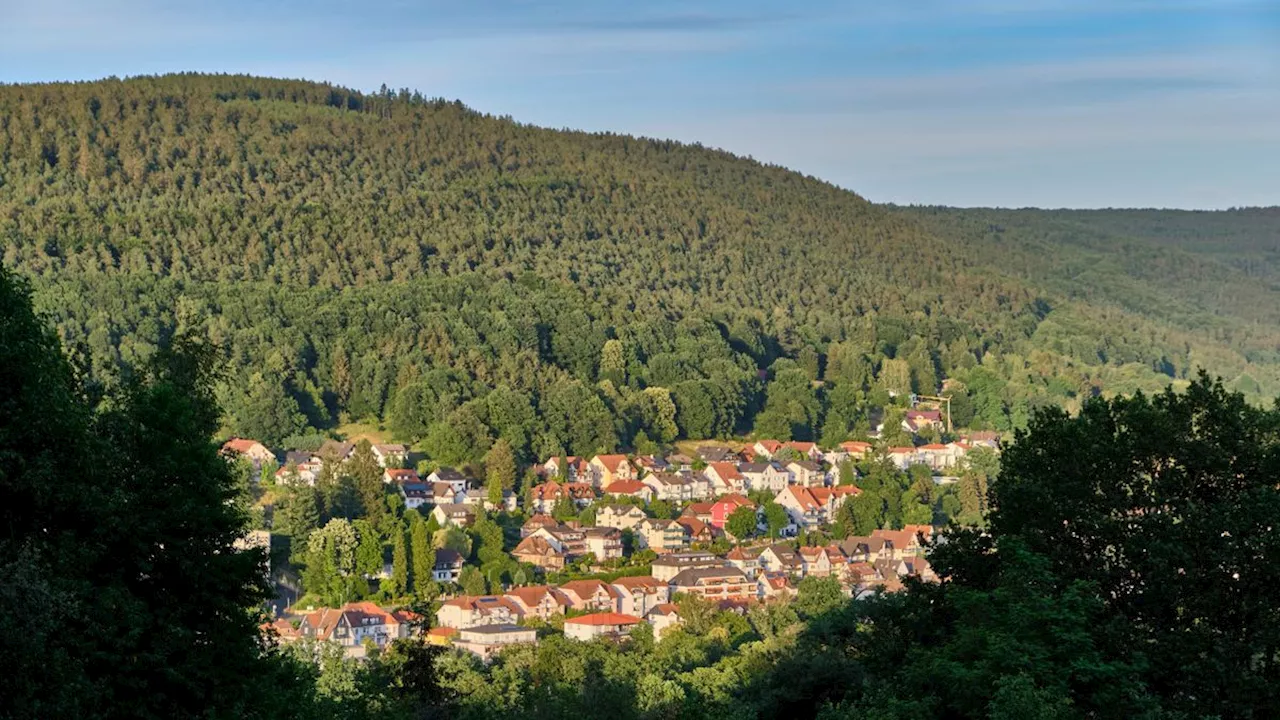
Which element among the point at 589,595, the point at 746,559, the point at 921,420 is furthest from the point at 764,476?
the point at 589,595

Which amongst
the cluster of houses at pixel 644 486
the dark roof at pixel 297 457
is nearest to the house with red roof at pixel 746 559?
the cluster of houses at pixel 644 486

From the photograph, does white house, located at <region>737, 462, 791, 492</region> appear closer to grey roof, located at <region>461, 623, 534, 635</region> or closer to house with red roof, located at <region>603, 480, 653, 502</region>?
house with red roof, located at <region>603, 480, 653, 502</region>

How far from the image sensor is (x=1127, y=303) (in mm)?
161875

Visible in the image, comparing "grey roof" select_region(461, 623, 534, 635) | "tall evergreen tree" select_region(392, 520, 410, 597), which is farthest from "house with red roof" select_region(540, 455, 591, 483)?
"grey roof" select_region(461, 623, 534, 635)

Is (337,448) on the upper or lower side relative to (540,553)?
upper

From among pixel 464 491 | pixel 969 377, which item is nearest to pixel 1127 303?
pixel 969 377

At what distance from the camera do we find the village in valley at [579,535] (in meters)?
54.7

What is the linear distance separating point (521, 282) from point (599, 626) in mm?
60938

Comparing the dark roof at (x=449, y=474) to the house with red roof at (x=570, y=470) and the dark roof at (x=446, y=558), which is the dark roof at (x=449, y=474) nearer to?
the house with red roof at (x=570, y=470)

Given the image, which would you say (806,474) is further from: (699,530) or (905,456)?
(699,530)

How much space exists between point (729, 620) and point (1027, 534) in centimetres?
3266

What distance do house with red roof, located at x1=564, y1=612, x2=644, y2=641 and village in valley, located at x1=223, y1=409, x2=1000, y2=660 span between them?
71mm

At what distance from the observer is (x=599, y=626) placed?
53.0m

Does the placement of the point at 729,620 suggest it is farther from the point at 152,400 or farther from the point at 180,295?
the point at 180,295
